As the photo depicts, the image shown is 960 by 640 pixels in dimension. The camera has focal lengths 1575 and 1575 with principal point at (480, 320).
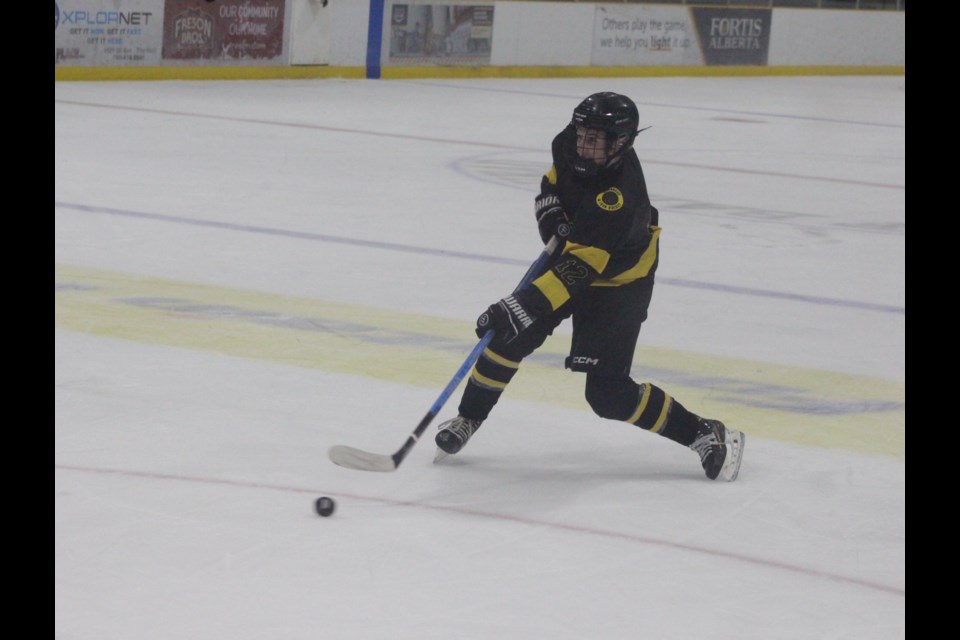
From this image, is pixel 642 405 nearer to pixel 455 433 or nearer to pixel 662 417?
pixel 662 417

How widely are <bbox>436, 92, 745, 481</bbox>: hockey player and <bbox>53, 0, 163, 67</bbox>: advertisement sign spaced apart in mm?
9659

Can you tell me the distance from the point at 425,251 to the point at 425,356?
1.89 m

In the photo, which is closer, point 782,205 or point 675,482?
point 675,482

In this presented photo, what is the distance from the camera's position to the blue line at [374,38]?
50.0ft

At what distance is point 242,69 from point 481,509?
1126cm

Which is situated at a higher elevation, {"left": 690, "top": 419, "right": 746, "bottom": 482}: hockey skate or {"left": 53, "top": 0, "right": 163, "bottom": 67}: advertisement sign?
{"left": 53, "top": 0, "right": 163, "bottom": 67}: advertisement sign

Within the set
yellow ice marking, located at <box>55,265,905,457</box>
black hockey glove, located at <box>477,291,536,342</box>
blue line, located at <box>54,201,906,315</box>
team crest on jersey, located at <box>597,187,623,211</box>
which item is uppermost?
team crest on jersey, located at <box>597,187,623,211</box>

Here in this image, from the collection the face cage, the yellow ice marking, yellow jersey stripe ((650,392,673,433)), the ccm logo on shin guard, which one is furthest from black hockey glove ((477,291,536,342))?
the yellow ice marking

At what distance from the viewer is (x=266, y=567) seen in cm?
293

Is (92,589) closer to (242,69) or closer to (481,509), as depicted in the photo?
(481,509)

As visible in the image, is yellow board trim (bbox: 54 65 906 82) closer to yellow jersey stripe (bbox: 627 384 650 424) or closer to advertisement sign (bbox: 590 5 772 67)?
advertisement sign (bbox: 590 5 772 67)

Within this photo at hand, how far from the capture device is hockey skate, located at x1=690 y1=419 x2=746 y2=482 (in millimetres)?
3678

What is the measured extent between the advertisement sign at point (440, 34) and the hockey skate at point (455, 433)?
12040 mm
